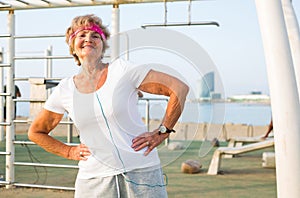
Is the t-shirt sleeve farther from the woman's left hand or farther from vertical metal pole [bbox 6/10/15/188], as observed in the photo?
vertical metal pole [bbox 6/10/15/188]

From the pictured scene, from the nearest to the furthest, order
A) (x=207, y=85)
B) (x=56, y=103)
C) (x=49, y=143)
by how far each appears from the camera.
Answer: (x=207, y=85) < (x=56, y=103) < (x=49, y=143)

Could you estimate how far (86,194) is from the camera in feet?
6.10

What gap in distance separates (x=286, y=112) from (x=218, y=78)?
1171mm

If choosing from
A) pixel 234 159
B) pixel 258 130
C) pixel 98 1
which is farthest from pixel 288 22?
pixel 258 130

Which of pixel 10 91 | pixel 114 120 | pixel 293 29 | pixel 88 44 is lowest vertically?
pixel 114 120

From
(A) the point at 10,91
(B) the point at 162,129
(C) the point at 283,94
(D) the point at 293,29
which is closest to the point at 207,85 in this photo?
(B) the point at 162,129

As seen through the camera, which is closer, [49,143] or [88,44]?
[88,44]

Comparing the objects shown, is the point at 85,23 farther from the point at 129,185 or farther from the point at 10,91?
the point at 10,91

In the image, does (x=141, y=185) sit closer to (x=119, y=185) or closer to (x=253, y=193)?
(x=119, y=185)

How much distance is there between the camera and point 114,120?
1711mm

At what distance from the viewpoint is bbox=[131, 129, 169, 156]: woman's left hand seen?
5.66ft

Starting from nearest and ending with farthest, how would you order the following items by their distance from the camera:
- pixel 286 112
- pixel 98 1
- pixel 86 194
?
pixel 86 194 < pixel 286 112 < pixel 98 1

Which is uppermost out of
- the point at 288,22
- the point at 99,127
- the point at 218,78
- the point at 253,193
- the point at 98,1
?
the point at 98,1

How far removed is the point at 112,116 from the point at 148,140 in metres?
0.16
